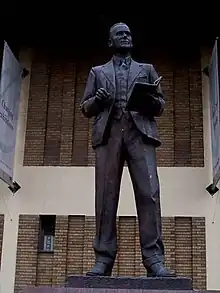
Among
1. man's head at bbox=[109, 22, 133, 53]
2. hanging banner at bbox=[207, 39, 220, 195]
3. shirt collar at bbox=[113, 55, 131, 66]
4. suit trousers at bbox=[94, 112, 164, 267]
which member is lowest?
suit trousers at bbox=[94, 112, 164, 267]

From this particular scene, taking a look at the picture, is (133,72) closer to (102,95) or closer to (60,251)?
(102,95)

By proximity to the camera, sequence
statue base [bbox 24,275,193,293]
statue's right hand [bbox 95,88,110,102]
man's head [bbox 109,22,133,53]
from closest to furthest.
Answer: statue base [bbox 24,275,193,293] < statue's right hand [bbox 95,88,110,102] < man's head [bbox 109,22,133,53]

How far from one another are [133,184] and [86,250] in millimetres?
7352

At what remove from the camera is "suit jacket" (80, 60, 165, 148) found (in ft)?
16.3

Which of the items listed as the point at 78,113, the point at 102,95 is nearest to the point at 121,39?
the point at 102,95

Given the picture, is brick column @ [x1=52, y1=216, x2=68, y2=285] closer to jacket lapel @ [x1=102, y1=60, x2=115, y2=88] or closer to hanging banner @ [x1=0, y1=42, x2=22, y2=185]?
hanging banner @ [x1=0, y1=42, x2=22, y2=185]

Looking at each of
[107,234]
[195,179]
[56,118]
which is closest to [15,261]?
[56,118]

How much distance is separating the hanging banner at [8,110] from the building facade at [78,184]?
452mm

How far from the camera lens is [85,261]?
472 inches

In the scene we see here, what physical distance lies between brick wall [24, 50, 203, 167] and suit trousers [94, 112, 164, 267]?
7736 mm

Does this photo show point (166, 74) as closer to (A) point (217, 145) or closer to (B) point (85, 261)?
(A) point (217, 145)

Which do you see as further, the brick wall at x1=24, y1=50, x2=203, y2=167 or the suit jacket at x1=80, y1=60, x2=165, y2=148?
the brick wall at x1=24, y1=50, x2=203, y2=167

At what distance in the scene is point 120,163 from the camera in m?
4.96

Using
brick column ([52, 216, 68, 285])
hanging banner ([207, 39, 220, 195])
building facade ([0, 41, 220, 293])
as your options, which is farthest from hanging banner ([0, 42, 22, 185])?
hanging banner ([207, 39, 220, 195])
